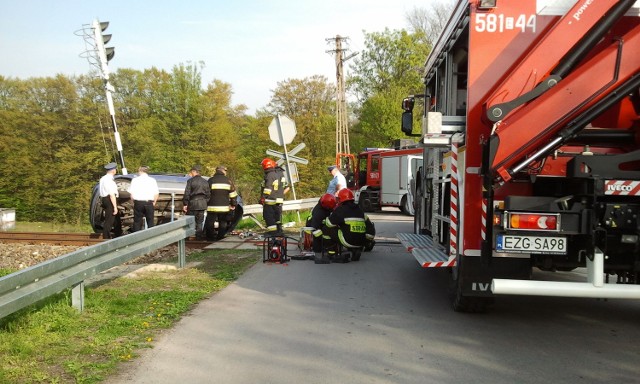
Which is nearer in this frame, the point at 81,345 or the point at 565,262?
the point at 81,345

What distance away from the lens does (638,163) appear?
5.02m

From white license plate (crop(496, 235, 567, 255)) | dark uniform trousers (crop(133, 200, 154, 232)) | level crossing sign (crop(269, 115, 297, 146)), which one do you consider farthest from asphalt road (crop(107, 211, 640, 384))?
level crossing sign (crop(269, 115, 297, 146))

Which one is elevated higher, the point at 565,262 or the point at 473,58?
the point at 473,58

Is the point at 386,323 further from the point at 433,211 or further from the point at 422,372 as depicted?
the point at 433,211

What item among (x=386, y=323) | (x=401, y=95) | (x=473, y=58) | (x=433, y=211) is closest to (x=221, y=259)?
(x=433, y=211)

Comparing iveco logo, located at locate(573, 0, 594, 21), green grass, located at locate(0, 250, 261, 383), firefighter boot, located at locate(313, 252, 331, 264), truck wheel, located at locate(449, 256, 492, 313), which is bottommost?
firefighter boot, located at locate(313, 252, 331, 264)

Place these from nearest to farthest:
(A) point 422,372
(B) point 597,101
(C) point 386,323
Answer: (A) point 422,372 → (B) point 597,101 → (C) point 386,323

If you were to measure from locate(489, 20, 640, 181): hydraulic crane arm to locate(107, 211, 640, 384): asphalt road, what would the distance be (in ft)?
5.03

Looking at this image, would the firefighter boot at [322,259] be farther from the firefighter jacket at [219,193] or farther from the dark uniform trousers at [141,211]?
the dark uniform trousers at [141,211]

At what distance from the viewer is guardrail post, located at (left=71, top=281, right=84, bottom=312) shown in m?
6.00

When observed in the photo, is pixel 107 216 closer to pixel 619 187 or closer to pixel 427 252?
pixel 427 252

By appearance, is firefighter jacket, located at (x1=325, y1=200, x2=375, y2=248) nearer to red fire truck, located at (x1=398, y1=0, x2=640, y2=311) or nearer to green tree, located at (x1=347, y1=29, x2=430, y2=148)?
red fire truck, located at (x1=398, y1=0, x2=640, y2=311)

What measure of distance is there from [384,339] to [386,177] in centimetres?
1954

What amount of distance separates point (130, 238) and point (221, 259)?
3.08m
